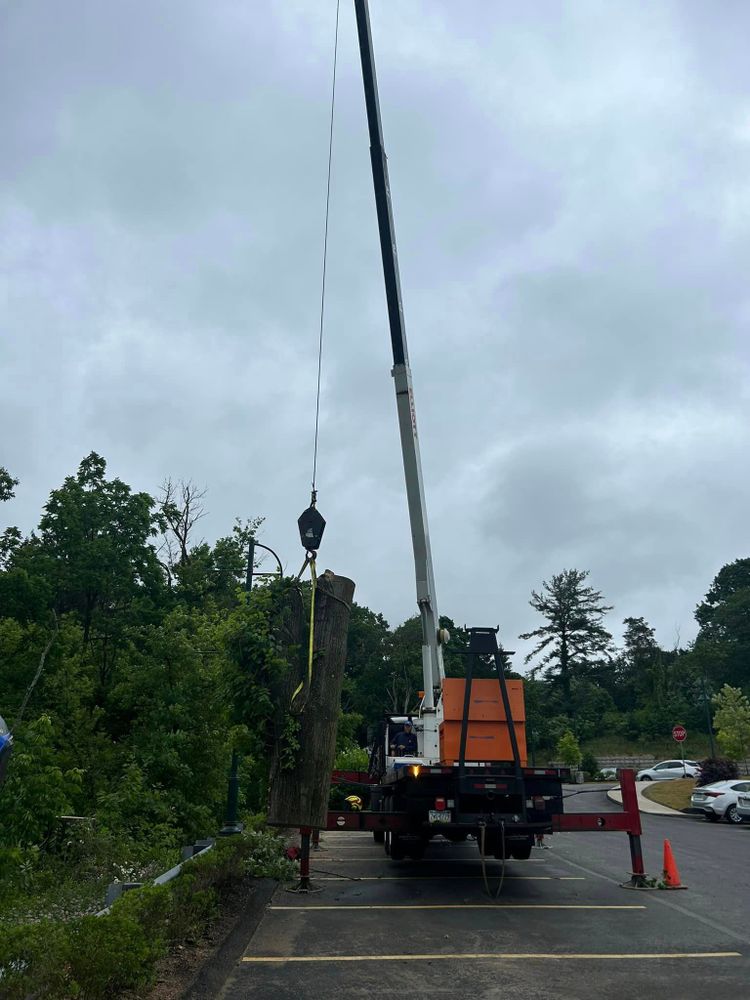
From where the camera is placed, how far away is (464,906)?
32.0 ft

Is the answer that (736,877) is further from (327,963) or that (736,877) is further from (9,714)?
(9,714)

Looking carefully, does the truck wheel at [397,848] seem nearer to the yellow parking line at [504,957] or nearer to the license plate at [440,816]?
the license plate at [440,816]

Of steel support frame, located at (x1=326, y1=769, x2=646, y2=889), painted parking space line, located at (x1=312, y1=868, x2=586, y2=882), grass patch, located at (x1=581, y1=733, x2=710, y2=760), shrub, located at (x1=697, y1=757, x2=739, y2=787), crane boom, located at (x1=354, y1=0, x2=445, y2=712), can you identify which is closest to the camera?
steel support frame, located at (x1=326, y1=769, x2=646, y2=889)

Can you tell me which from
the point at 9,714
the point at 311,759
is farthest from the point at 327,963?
the point at 9,714

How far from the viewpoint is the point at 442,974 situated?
6.59 meters

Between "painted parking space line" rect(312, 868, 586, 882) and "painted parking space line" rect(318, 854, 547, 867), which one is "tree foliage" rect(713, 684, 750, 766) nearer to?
"painted parking space line" rect(318, 854, 547, 867)

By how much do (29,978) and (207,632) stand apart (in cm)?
1221

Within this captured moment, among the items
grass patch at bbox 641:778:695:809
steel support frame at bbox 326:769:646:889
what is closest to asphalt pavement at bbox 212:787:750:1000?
steel support frame at bbox 326:769:646:889

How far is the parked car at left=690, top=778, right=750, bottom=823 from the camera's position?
24484 mm

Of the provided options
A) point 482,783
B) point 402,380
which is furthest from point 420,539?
point 482,783

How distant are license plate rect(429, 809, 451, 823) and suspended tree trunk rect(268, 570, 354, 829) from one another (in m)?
2.11

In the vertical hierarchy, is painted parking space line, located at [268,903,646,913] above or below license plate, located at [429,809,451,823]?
below

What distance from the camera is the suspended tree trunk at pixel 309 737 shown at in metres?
8.45

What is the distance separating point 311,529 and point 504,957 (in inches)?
174
